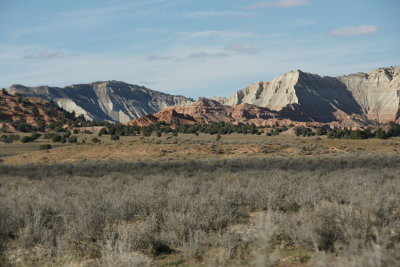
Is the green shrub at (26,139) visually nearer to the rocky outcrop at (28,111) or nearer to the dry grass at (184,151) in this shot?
the dry grass at (184,151)

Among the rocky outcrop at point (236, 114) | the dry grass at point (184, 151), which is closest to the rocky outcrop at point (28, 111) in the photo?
the rocky outcrop at point (236, 114)

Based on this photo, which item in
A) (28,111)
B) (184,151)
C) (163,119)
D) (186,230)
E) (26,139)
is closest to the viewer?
(186,230)

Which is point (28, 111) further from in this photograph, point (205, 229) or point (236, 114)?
point (205, 229)

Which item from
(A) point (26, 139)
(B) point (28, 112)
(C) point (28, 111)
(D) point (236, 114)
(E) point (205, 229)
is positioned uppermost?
(C) point (28, 111)

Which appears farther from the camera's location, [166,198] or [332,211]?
[166,198]

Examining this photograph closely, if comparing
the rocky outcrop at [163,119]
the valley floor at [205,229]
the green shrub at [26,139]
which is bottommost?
the green shrub at [26,139]

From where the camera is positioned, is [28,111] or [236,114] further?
[236,114]

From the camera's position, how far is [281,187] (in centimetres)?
1465

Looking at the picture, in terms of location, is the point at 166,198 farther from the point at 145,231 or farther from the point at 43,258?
the point at 43,258

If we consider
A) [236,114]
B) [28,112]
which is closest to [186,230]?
[28,112]

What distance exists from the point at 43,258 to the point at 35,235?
1415mm

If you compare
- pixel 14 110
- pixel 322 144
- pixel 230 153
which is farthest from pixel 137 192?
pixel 14 110

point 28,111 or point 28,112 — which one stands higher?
point 28,111

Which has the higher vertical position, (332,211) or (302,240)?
(332,211)
